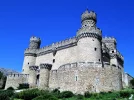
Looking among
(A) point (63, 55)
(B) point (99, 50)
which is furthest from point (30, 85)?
(B) point (99, 50)

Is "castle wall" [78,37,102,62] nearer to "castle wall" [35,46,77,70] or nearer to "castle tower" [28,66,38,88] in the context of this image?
"castle wall" [35,46,77,70]

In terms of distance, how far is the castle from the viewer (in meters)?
30.9

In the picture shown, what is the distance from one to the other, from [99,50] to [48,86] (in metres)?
10.8

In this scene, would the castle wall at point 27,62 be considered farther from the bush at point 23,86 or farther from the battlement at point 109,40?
the battlement at point 109,40

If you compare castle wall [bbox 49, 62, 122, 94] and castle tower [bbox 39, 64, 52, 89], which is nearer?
castle wall [bbox 49, 62, 122, 94]

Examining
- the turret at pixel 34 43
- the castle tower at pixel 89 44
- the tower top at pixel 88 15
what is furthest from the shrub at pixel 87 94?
the turret at pixel 34 43

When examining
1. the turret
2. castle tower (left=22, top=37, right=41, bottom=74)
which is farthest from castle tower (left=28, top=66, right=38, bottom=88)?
the turret

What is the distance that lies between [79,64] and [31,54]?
19975 millimetres

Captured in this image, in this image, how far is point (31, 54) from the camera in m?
49.0

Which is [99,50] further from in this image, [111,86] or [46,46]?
[46,46]

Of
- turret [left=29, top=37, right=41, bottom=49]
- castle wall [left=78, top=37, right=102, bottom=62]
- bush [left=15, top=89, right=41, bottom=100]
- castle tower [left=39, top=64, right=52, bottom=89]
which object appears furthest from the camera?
turret [left=29, top=37, right=41, bottom=49]

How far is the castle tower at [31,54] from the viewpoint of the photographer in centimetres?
4822

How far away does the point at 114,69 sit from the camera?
1267 inches

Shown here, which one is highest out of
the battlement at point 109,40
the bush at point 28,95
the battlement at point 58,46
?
the battlement at point 109,40
